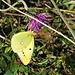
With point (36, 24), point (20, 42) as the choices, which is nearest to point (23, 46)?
point (20, 42)

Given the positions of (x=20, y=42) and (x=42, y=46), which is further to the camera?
(x=42, y=46)

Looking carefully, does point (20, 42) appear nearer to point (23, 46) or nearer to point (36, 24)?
point (23, 46)

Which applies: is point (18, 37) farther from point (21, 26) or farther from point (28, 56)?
point (21, 26)

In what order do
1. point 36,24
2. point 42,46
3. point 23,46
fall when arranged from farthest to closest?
point 42,46, point 36,24, point 23,46

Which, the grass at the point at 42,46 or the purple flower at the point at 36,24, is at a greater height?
the purple flower at the point at 36,24

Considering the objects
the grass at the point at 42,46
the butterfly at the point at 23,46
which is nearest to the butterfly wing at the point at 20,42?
the butterfly at the point at 23,46

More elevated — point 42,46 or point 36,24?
point 36,24

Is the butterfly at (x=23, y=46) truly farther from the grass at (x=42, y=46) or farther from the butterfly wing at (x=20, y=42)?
the grass at (x=42, y=46)

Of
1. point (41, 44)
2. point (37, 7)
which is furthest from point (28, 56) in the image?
point (37, 7)
